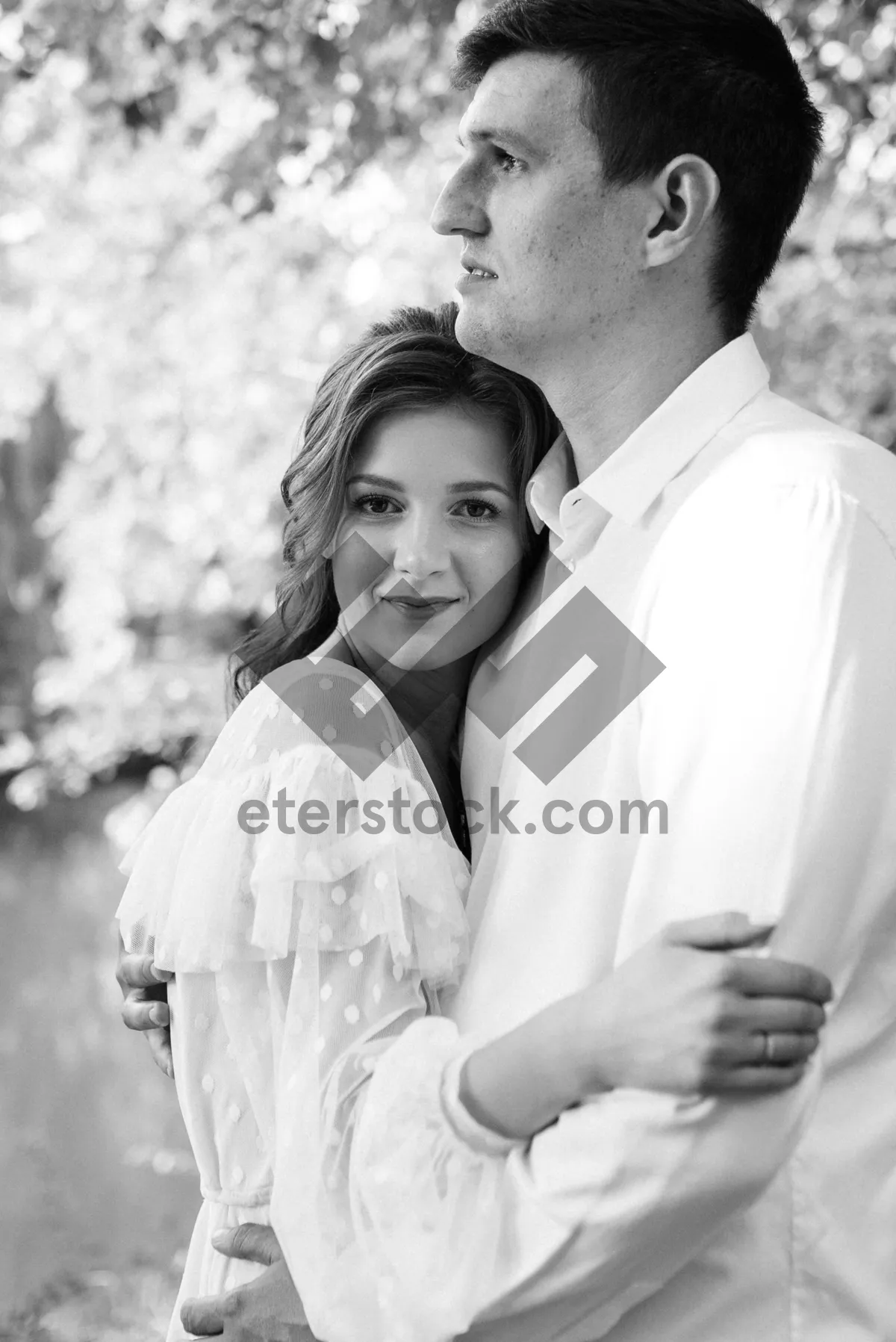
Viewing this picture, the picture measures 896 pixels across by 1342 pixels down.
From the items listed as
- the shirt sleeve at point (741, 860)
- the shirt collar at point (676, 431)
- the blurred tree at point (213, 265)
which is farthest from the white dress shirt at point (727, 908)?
the blurred tree at point (213, 265)

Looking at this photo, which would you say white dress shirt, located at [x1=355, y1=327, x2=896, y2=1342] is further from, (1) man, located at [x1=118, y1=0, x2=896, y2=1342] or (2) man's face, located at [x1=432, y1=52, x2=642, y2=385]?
(2) man's face, located at [x1=432, y1=52, x2=642, y2=385]

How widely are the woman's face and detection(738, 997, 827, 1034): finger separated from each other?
2.88 ft

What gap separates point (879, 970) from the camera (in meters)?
1.24

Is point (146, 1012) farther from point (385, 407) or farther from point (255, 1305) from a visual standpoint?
point (385, 407)

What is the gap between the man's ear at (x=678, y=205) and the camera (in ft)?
5.28

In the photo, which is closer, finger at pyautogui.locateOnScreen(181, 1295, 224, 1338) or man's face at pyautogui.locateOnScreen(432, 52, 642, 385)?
finger at pyautogui.locateOnScreen(181, 1295, 224, 1338)

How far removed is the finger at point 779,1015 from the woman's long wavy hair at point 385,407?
0.94 m

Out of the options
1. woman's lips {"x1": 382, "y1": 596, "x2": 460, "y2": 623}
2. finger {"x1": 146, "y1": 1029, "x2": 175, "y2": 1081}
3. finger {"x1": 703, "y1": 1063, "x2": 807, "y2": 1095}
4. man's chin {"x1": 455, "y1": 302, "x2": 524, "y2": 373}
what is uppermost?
man's chin {"x1": 455, "y1": 302, "x2": 524, "y2": 373}

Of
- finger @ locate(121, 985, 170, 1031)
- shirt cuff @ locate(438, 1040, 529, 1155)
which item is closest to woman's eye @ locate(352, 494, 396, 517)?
finger @ locate(121, 985, 170, 1031)

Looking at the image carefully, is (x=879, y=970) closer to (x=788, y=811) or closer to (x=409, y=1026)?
(x=788, y=811)

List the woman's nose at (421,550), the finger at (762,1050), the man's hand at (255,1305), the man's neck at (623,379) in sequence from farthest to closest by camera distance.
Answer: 1. the woman's nose at (421,550)
2. the man's neck at (623,379)
3. the man's hand at (255,1305)
4. the finger at (762,1050)

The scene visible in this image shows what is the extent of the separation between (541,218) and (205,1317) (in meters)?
1.26

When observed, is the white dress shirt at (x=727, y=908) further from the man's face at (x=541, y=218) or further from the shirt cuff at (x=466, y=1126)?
the man's face at (x=541, y=218)

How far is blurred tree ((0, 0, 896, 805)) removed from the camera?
3.97 m
